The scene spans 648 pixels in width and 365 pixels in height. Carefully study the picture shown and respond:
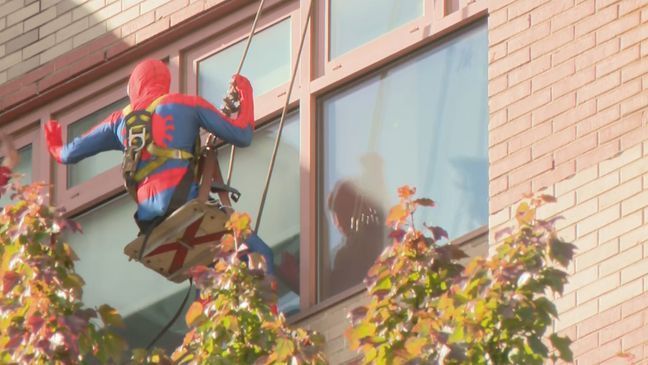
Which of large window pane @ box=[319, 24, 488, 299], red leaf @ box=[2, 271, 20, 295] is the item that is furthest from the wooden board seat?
red leaf @ box=[2, 271, 20, 295]

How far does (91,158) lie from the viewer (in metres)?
18.6

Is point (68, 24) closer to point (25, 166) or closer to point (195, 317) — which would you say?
point (25, 166)

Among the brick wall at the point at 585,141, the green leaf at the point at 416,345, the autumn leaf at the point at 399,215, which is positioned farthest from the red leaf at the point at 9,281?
the brick wall at the point at 585,141

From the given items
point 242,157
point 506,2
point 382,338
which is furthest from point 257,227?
point 382,338

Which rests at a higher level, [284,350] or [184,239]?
[184,239]

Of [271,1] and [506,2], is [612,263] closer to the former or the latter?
[506,2]

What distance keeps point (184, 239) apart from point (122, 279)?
195 centimetres

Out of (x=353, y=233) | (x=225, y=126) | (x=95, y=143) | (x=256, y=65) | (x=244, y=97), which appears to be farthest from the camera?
(x=256, y=65)

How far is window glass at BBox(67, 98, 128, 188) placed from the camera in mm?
18406

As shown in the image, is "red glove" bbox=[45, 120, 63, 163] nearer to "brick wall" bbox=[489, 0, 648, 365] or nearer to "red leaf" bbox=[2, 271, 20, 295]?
"brick wall" bbox=[489, 0, 648, 365]

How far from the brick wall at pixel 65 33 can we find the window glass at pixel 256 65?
392 mm

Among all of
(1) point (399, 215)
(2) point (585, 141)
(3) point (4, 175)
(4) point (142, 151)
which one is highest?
(4) point (142, 151)

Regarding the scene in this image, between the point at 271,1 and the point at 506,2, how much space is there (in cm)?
207

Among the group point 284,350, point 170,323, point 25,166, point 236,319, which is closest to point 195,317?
point 236,319
